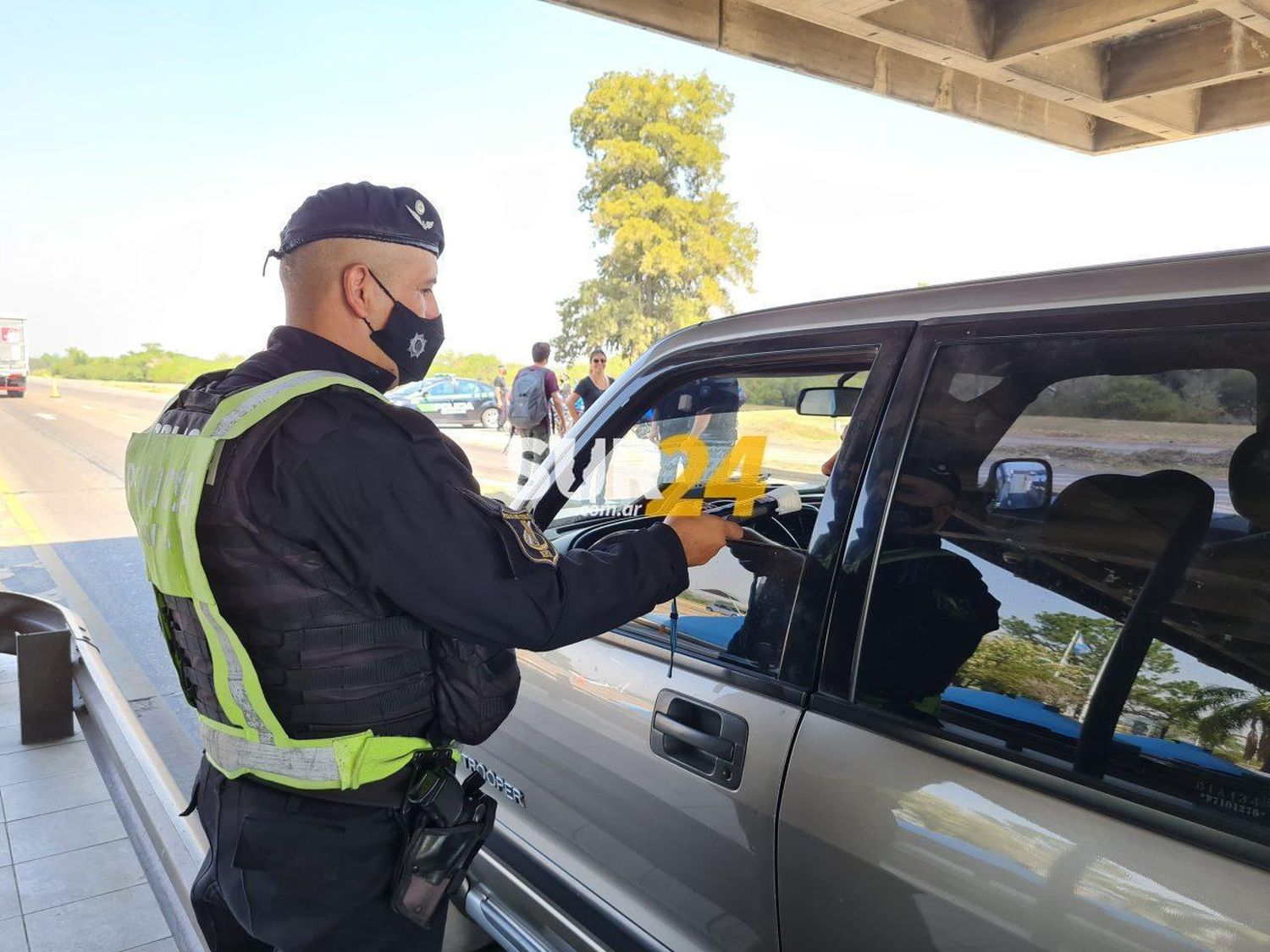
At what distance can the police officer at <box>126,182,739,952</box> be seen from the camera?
130 centimetres

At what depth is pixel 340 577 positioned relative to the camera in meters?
1.35

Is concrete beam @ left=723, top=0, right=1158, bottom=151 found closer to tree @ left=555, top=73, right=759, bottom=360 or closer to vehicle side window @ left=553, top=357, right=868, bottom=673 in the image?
vehicle side window @ left=553, top=357, right=868, bottom=673

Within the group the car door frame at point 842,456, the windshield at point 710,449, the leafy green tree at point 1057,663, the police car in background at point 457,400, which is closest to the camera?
the leafy green tree at point 1057,663

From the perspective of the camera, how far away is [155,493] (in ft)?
4.69

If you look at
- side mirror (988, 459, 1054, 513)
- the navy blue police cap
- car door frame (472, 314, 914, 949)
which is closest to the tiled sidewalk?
car door frame (472, 314, 914, 949)

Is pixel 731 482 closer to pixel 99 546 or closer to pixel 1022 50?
pixel 1022 50

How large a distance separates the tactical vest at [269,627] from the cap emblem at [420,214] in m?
0.35

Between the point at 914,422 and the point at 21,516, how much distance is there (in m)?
11.5

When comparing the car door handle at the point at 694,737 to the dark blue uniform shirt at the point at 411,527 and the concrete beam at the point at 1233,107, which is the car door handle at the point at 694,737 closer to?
the dark blue uniform shirt at the point at 411,527

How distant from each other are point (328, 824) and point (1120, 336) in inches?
54.6

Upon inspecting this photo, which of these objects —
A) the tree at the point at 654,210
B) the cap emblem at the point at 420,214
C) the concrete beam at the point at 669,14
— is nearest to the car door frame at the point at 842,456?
the cap emblem at the point at 420,214

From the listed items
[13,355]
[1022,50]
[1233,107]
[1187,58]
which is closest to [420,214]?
[1022,50]

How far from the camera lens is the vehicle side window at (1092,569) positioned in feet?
Result: 3.47

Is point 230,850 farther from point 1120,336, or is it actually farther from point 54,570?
point 54,570
